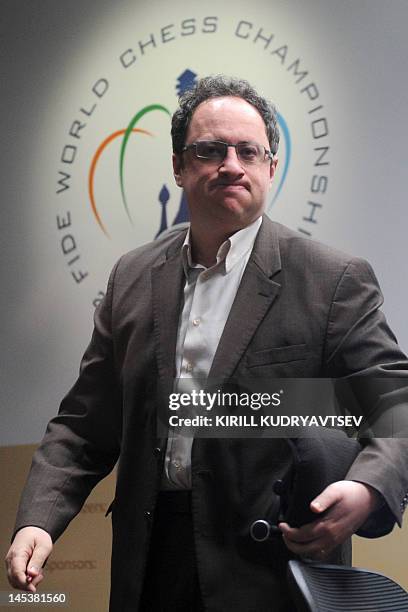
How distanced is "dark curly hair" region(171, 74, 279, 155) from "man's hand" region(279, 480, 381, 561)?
70cm

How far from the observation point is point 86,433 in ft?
5.77

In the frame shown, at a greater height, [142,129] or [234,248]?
[142,129]

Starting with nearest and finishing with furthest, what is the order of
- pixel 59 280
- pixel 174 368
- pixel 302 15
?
pixel 174 368
pixel 302 15
pixel 59 280

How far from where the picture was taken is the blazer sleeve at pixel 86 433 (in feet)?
5.61

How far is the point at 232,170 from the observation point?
5.49 ft

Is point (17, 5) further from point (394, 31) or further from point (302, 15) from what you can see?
point (394, 31)

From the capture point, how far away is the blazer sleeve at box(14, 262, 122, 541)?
171 centimetres

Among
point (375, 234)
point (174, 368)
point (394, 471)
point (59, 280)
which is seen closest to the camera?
point (394, 471)

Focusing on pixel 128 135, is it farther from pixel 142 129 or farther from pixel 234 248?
pixel 234 248

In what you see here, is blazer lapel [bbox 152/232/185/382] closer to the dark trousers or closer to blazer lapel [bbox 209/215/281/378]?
blazer lapel [bbox 209/215/281/378]

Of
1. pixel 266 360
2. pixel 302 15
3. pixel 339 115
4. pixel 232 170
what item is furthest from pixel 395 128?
pixel 266 360

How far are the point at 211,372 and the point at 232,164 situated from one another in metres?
0.37

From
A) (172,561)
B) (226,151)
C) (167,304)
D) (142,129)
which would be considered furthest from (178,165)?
(142,129)

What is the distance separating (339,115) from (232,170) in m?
1.01
